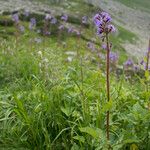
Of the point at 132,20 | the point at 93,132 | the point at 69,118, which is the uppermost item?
the point at 93,132

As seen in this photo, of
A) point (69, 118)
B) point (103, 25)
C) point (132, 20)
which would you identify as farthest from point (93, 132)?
point (132, 20)

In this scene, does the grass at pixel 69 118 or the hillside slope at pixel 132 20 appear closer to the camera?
the grass at pixel 69 118

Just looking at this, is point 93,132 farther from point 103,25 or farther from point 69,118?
point 69,118

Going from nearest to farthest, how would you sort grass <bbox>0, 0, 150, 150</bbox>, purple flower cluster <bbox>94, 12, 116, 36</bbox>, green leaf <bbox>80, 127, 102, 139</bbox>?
purple flower cluster <bbox>94, 12, 116, 36</bbox>, green leaf <bbox>80, 127, 102, 139</bbox>, grass <bbox>0, 0, 150, 150</bbox>

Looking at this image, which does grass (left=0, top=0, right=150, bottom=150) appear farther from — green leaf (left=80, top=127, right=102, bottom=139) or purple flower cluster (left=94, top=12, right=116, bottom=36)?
purple flower cluster (left=94, top=12, right=116, bottom=36)

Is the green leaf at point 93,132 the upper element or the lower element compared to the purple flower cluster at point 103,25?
lower

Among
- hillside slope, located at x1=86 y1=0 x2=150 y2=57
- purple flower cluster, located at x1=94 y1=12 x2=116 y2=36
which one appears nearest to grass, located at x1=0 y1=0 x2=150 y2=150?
purple flower cluster, located at x1=94 y1=12 x2=116 y2=36

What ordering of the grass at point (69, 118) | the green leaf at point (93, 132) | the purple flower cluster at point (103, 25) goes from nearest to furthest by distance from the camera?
1. the purple flower cluster at point (103, 25)
2. the green leaf at point (93, 132)
3. the grass at point (69, 118)

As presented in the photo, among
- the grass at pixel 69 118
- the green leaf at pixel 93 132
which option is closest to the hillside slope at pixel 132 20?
the grass at pixel 69 118

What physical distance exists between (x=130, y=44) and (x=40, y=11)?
9.97m

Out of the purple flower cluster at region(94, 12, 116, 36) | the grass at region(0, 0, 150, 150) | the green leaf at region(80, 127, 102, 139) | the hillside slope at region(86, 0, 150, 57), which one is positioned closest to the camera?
the purple flower cluster at region(94, 12, 116, 36)

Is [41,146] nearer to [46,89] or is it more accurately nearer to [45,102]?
[45,102]

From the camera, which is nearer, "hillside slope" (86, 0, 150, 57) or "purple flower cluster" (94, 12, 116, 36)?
"purple flower cluster" (94, 12, 116, 36)

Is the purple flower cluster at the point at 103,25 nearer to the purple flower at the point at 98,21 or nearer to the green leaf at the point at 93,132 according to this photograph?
the purple flower at the point at 98,21
